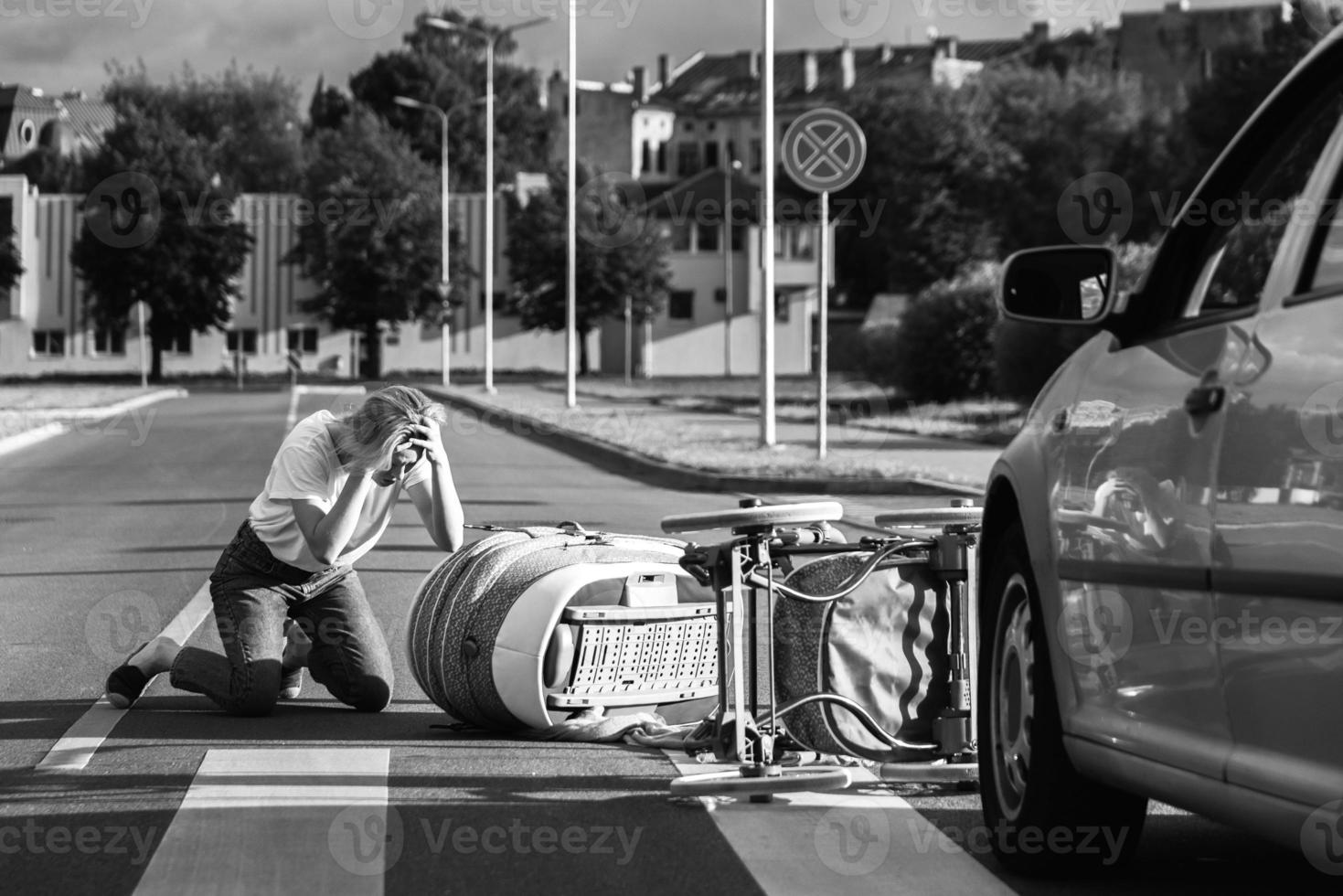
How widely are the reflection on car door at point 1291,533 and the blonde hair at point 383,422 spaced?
382 cm

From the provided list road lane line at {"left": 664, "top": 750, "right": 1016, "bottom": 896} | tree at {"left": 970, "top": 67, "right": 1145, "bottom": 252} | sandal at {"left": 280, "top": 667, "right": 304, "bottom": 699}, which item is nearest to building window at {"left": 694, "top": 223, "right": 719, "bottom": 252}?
tree at {"left": 970, "top": 67, "right": 1145, "bottom": 252}

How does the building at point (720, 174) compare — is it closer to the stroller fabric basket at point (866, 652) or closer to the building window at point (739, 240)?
the building window at point (739, 240)

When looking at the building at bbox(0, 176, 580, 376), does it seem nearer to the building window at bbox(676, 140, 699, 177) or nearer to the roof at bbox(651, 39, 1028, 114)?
the building window at bbox(676, 140, 699, 177)

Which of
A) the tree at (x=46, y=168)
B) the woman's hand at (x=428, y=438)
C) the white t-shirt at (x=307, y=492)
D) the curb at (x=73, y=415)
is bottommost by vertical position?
the curb at (x=73, y=415)

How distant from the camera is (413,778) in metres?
6.02

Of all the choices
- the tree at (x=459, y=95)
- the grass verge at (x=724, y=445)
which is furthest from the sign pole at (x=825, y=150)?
the tree at (x=459, y=95)

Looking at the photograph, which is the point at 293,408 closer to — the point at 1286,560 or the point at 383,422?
the point at 383,422

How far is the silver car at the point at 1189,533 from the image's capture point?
11.4ft

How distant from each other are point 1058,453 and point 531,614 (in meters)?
2.29

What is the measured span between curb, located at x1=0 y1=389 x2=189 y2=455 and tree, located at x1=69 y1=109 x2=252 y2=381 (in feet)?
63.4

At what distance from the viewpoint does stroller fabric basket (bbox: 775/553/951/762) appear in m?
5.58

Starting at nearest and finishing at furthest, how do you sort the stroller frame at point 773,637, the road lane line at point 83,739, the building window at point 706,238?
the stroller frame at point 773,637
the road lane line at point 83,739
the building window at point 706,238

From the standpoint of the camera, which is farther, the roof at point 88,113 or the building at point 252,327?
the roof at point 88,113

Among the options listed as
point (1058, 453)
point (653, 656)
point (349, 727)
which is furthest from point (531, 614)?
point (1058, 453)
